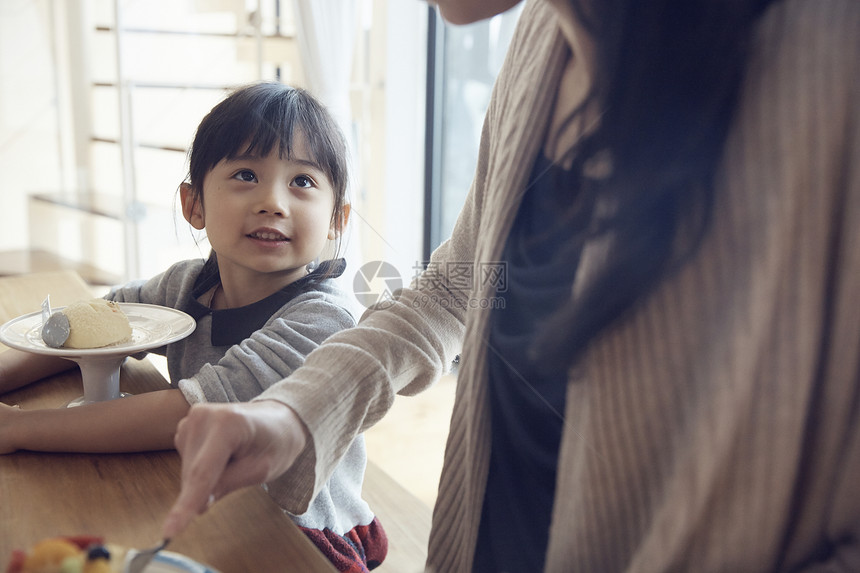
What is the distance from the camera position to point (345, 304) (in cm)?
96

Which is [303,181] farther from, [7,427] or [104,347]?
[7,427]

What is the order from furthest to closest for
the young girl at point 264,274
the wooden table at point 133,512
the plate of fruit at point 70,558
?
the young girl at point 264,274 < the wooden table at point 133,512 < the plate of fruit at point 70,558

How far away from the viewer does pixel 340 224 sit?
3.57 feet

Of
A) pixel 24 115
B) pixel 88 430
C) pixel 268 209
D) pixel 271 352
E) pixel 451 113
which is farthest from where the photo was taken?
pixel 24 115

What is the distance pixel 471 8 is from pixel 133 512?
0.51 metres

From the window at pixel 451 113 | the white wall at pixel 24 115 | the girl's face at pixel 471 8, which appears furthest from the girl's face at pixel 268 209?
the white wall at pixel 24 115

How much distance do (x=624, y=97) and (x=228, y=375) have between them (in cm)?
52

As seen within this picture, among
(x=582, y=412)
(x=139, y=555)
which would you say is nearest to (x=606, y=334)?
(x=582, y=412)

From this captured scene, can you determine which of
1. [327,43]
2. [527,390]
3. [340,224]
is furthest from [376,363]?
[327,43]

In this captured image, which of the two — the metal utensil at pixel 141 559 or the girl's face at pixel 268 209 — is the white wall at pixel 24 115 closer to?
the girl's face at pixel 268 209

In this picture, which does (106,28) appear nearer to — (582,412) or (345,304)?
(345,304)

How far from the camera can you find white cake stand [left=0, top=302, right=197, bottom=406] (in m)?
0.74

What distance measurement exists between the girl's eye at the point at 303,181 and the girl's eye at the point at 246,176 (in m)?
0.06

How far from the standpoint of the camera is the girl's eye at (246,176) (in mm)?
960
